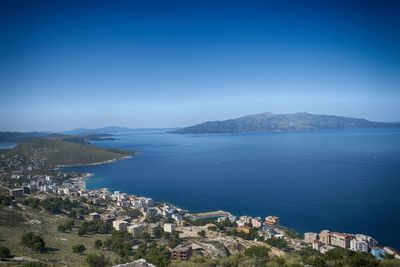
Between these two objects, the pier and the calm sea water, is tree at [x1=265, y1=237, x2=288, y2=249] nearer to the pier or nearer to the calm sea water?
the calm sea water

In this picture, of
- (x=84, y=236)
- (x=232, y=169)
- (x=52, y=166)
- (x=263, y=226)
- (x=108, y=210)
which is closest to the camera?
(x=84, y=236)

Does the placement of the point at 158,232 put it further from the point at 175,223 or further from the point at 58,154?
the point at 58,154

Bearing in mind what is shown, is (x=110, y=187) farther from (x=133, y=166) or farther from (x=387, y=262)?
(x=387, y=262)

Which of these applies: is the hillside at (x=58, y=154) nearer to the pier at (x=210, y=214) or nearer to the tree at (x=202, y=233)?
the pier at (x=210, y=214)

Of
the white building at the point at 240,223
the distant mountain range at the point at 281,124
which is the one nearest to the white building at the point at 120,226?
the white building at the point at 240,223

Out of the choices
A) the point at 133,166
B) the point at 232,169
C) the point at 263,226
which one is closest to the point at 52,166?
the point at 133,166

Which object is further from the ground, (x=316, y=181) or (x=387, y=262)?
(x=387, y=262)
